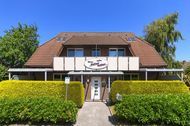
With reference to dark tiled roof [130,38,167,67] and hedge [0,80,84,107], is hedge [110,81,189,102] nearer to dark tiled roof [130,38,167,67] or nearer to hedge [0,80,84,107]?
hedge [0,80,84,107]

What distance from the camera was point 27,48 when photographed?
35.7 meters

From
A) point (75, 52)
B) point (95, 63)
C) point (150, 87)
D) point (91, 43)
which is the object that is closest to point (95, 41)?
point (91, 43)

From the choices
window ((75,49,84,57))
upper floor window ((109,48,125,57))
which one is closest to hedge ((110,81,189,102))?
upper floor window ((109,48,125,57))

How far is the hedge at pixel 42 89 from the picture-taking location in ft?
56.2

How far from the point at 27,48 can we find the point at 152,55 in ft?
65.0

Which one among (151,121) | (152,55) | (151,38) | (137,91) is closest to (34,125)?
(151,121)

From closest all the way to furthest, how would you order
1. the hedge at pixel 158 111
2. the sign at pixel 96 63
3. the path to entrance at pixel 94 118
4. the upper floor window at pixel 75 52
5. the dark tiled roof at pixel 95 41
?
the hedge at pixel 158 111 → the path to entrance at pixel 94 118 → the sign at pixel 96 63 → the dark tiled roof at pixel 95 41 → the upper floor window at pixel 75 52

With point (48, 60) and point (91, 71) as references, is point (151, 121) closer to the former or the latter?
point (91, 71)

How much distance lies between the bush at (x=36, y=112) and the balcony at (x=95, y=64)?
10.7m

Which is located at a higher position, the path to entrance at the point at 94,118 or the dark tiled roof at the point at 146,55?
the dark tiled roof at the point at 146,55

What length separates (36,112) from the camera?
12.2 m

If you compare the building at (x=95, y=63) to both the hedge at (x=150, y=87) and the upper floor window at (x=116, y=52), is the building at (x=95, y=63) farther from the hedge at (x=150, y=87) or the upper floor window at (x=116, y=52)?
the hedge at (x=150, y=87)

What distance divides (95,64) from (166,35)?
17.2m

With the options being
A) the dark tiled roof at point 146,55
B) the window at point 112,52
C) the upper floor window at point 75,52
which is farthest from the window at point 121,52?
the upper floor window at point 75,52
